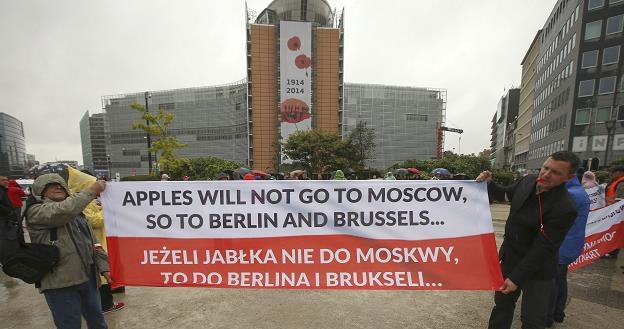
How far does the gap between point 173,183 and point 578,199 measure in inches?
156

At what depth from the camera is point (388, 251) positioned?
2.59 meters

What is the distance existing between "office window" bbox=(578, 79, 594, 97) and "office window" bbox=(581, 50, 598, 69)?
1918 mm

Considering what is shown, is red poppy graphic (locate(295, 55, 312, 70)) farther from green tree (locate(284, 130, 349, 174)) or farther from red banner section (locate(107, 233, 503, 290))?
red banner section (locate(107, 233, 503, 290))

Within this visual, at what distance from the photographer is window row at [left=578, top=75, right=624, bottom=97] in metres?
30.9

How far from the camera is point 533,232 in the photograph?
7.36 feet

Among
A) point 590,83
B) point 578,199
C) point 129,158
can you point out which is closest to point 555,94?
point 590,83

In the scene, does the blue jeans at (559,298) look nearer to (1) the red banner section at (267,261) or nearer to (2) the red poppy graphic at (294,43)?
(1) the red banner section at (267,261)

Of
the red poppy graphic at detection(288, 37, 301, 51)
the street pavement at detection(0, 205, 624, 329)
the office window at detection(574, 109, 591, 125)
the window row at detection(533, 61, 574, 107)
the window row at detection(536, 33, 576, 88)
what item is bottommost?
the street pavement at detection(0, 205, 624, 329)

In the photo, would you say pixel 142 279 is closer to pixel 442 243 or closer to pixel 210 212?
pixel 210 212

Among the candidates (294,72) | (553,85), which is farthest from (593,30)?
(294,72)

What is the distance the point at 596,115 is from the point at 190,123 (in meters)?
74.9

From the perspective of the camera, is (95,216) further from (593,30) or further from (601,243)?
(593,30)

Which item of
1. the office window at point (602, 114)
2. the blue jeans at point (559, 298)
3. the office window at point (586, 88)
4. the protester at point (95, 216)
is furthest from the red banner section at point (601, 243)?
the office window at point (586, 88)

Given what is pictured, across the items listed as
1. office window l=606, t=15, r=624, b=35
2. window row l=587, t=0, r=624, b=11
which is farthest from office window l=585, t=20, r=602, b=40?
window row l=587, t=0, r=624, b=11
